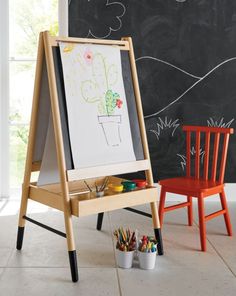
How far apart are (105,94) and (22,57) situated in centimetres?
169

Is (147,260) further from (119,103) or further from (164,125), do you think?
(164,125)

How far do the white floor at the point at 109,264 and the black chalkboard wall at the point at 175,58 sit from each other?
0.89 metres

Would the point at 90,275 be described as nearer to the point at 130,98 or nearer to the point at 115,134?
the point at 115,134

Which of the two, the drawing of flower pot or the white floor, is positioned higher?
the drawing of flower pot

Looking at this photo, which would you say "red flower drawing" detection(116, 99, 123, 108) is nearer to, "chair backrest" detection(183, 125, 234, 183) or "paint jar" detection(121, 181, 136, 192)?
"paint jar" detection(121, 181, 136, 192)

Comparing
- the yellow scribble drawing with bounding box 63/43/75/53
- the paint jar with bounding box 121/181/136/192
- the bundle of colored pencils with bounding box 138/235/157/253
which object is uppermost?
the yellow scribble drawing with bounding box 63/43/75/53

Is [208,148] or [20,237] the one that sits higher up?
[208,148]

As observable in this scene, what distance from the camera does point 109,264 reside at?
2.45 metres

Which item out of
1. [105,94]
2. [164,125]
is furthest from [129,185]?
[164,125]

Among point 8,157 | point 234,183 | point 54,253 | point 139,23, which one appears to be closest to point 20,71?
point 8,157

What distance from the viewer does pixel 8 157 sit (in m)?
3.92

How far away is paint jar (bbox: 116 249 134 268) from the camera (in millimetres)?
2371

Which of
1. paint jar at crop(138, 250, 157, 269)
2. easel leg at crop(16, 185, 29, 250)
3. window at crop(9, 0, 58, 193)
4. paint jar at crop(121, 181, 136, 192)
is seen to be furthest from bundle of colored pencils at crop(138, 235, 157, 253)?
Result: window at crop(9, 0, 58, 193)

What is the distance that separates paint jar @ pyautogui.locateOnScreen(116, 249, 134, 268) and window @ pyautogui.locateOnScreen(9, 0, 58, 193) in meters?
1.85
